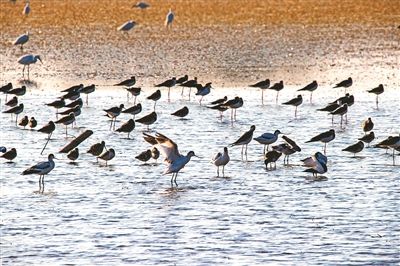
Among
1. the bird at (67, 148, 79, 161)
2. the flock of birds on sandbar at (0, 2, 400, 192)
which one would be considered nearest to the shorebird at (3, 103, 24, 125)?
the flock of birds on sandbar at (0, 2, 400, 192)

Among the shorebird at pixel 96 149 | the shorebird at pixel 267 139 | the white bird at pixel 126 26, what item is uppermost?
the white bird at pixel 126 26

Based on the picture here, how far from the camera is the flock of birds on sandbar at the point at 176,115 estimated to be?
60.4 ft

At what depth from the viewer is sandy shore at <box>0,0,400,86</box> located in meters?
31.0

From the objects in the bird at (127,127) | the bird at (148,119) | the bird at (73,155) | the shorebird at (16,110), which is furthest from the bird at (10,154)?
the shorebird at (16,110)

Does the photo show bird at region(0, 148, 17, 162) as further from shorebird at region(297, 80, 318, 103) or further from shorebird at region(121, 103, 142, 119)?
shorebird at region(297, 80, 318, 103)

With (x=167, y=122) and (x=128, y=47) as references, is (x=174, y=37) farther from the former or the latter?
(x=167, y=122)

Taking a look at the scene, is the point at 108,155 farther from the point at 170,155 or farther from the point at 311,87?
the point at 311,87

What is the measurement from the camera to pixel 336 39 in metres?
35.7

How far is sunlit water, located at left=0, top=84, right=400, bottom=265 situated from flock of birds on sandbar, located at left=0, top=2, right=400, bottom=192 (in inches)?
8.1

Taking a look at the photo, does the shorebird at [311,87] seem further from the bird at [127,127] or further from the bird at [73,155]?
the bird at [73,155]

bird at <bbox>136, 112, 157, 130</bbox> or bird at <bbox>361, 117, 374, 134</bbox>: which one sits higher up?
bird at <bbox>136, 112, 157, 130</bbox>

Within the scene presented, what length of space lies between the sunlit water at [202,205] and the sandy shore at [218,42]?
6.71 meters

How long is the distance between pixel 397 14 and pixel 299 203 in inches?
1024

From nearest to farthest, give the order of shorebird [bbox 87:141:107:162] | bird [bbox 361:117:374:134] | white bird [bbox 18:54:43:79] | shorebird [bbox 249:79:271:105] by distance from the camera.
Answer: shorebird [bbox 87:141:107:162] < bird [bbox 361:117:374:134] < shorebird [bbox 249:79:271:105] < white bird [bbox 18:54:43:79]
